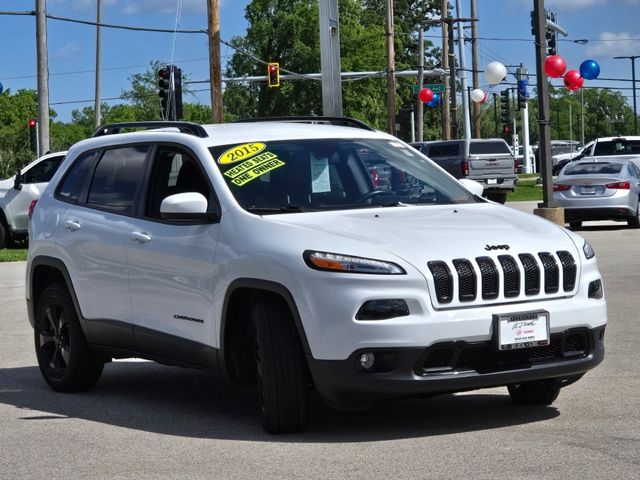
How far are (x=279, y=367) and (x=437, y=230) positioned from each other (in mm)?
1090

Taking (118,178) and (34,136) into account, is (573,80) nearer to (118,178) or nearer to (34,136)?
(34,136)

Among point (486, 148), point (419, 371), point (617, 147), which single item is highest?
point (486, 148)

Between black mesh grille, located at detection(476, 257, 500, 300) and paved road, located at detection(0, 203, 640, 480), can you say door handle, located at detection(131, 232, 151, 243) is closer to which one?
paved road, located at detection(0, 203, 640, 480)

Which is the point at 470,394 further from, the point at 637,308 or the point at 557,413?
the point at 637,308

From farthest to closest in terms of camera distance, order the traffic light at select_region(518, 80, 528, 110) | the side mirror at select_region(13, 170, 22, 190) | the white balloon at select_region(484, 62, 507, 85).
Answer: the traffic light at select_region(518, 80, 528, 110) < the white balloon at select_region(484, 62, 507, 85) < the side mirror at select_region(13, 170, 22, 190)

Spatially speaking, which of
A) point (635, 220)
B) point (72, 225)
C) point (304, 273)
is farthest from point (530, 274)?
point (635, 220)

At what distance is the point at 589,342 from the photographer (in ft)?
24.1

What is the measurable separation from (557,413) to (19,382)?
3993mm

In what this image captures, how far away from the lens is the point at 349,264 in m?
6.86

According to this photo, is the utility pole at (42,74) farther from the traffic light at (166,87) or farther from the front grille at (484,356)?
the front grille at (484,356)

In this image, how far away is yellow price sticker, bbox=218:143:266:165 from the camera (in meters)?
8.10

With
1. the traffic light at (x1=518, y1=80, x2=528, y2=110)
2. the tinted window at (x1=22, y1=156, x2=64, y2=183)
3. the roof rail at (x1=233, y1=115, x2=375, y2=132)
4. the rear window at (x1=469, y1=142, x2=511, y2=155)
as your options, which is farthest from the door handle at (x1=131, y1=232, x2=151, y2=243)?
the traffic light at (x1=518, y1=80, x2=528, y2=110)

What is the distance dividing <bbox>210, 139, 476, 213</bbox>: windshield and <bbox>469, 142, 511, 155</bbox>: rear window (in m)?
32.7

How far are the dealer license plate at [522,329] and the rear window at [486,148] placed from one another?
112 feet
